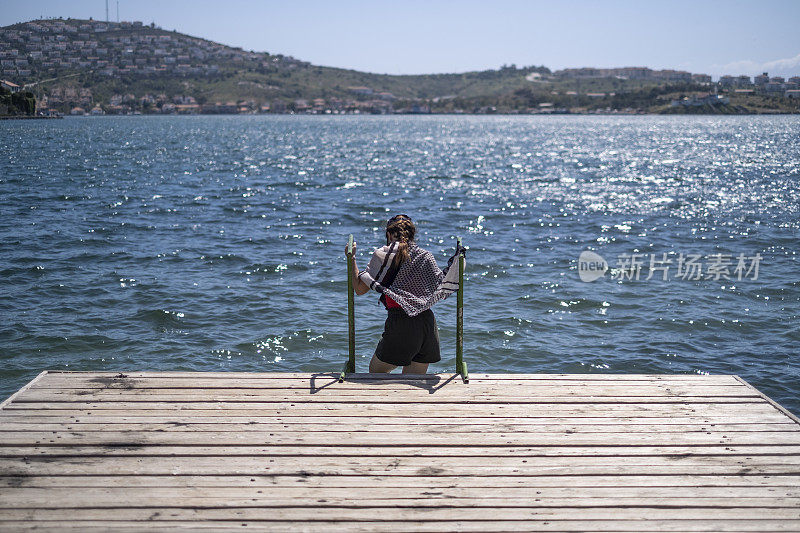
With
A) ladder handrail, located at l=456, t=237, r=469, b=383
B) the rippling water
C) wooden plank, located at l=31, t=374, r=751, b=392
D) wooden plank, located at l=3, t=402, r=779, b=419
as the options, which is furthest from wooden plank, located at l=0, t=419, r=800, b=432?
the rippling water

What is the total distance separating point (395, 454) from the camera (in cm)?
541

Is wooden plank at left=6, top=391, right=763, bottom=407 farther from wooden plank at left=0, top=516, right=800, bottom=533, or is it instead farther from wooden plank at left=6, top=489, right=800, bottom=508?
wooden plank at left=0, top=516, right=800, bottom=533

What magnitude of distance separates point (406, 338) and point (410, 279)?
60cm

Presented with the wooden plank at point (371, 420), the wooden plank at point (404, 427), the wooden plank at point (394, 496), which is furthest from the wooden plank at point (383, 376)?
the wooden plank at point (394, 496)

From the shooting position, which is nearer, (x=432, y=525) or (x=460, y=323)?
(x=432, y=525)

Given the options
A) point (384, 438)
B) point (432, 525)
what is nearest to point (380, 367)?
point (384, 438)

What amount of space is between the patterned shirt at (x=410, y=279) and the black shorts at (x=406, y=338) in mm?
203

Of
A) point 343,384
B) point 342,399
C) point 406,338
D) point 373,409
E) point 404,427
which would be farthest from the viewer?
point 406,338

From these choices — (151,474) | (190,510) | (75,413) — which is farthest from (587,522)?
(75,413)

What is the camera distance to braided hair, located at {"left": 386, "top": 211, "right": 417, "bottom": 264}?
6.88 metres

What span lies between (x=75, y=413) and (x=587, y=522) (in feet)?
14.2

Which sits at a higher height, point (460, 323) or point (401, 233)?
point (401, 233)

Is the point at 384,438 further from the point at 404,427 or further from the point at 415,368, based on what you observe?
the point at 415,368

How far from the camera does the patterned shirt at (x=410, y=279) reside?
22.6 feet
